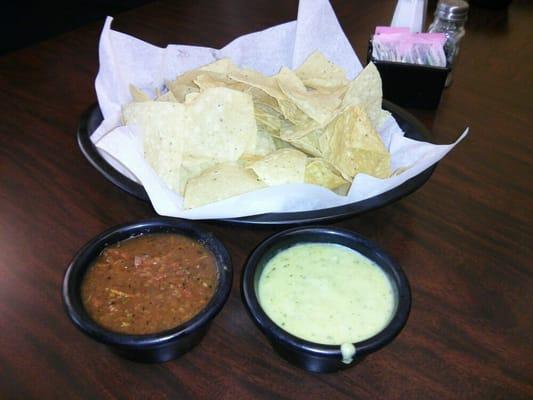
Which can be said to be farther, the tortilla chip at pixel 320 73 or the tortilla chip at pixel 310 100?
the tortilla chip at pixel 320 73

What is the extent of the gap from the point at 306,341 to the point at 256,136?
22.6 inches

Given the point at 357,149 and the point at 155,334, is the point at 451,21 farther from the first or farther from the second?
the point at 155,334

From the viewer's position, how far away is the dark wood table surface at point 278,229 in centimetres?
75

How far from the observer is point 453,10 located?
158 cm

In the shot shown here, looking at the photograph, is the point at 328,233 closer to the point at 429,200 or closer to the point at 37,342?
the point at 429,200

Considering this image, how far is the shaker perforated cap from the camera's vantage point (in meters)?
1.58

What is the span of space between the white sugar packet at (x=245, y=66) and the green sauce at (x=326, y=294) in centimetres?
13

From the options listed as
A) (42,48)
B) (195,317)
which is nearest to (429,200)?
(195,317)

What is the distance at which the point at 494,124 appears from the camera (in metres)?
1.42

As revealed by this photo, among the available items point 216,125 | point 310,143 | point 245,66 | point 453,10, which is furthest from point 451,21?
point 216,125

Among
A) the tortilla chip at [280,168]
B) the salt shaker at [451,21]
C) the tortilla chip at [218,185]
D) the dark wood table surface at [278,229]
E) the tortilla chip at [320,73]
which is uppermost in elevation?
the salt shaker at [451,21]

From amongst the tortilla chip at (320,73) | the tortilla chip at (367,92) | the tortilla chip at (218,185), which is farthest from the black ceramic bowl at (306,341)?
the tortilla chip at (320,73)

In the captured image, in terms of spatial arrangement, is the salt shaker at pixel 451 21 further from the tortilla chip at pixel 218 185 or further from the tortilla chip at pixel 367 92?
the tortilla chip at pixel 218 185

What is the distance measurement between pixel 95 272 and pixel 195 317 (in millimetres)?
186
